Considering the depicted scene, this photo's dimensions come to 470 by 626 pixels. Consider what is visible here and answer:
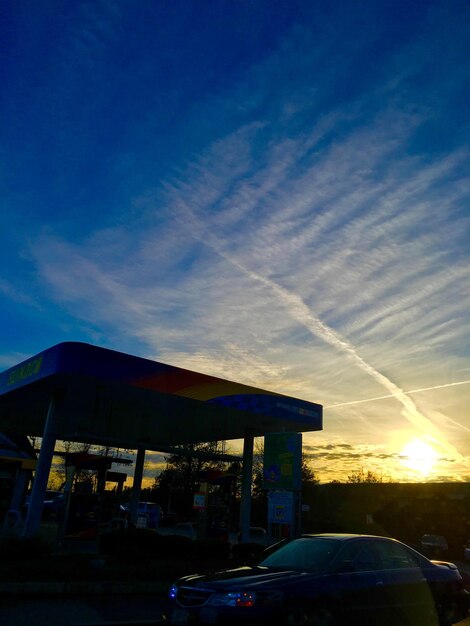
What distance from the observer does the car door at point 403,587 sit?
20.6ft

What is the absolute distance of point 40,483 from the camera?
14.3m

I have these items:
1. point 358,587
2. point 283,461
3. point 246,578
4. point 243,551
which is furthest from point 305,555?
point 283,461

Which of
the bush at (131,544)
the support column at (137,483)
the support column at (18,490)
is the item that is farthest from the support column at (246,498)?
the support column at (18,490)

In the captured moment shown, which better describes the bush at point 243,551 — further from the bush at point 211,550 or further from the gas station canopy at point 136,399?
the gas station canopy at point 136,399

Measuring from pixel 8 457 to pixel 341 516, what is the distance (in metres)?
26.1

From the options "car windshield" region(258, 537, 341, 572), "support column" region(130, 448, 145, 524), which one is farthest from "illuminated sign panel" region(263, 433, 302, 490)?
"support column" region(130, 448, 145, 524)

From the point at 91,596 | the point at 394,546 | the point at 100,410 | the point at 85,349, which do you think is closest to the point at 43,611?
the point at 91,596

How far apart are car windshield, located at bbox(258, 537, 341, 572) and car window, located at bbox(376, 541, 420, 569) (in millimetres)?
731

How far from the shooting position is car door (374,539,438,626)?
20.6 ft

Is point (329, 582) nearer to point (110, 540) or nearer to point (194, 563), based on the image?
point (194, 563)

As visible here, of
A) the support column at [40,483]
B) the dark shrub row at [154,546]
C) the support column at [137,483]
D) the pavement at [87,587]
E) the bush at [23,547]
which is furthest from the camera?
the support column at [137,483]

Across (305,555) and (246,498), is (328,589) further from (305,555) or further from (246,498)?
(246,498)

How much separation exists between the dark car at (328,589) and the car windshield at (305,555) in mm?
12

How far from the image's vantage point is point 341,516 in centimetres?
4088
